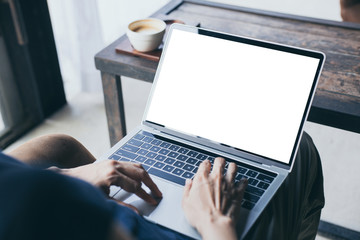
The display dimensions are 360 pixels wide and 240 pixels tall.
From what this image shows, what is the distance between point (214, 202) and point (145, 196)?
0.15m

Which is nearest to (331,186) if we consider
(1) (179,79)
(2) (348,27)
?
(2) (348,27)

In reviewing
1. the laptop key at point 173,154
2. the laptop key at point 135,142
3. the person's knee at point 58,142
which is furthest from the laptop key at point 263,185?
the person's knee at point 58,142

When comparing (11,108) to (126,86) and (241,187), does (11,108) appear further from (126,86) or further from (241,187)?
(241,187)

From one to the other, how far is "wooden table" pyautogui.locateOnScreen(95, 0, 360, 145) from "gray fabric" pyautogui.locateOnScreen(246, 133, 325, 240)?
0.40ft

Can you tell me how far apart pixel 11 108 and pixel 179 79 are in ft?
4.14

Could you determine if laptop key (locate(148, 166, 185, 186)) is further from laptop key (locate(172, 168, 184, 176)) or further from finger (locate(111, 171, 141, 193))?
finger (locate(111, 171, 141, 193))

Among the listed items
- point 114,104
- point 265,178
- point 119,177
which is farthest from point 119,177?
point 114,104

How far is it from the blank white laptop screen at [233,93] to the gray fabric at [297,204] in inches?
4.2

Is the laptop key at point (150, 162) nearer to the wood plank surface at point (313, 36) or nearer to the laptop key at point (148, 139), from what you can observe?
the laptop key at point (148, 139)

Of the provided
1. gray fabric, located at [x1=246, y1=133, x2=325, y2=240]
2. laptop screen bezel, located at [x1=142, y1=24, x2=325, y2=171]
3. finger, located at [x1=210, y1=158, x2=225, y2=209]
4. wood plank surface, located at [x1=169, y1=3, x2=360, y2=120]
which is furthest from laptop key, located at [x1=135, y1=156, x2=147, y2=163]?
wood plank surface, located at [x1=169, y1=3, x2=360, y2=120]

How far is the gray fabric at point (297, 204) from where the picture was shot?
2.78ft

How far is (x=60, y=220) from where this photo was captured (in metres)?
0.34

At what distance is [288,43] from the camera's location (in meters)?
1.28

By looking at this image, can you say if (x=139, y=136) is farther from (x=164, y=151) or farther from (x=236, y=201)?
(x=236, y=201)
